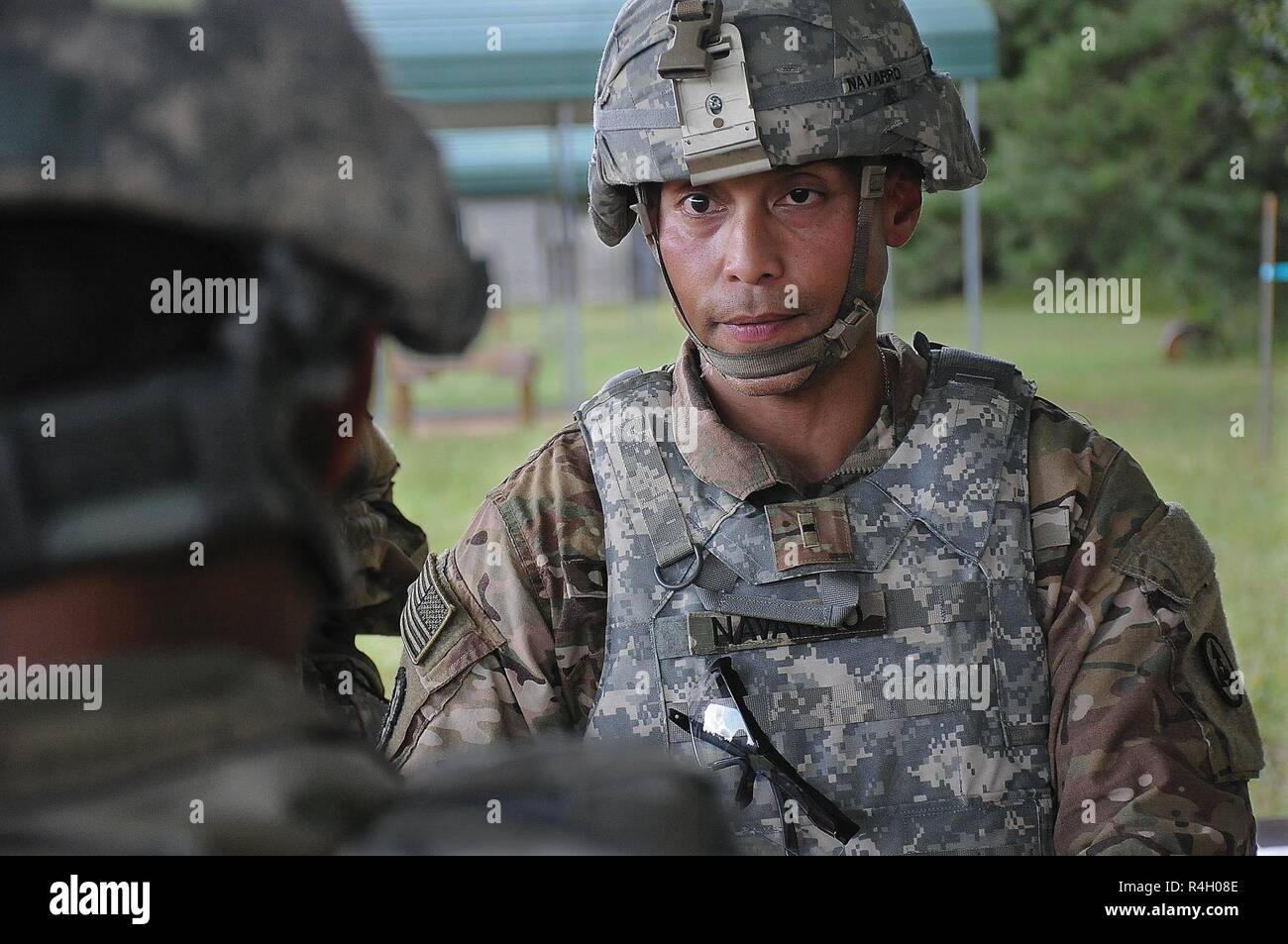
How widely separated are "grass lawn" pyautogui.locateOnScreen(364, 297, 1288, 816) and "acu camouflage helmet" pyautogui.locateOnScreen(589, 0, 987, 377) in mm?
1222

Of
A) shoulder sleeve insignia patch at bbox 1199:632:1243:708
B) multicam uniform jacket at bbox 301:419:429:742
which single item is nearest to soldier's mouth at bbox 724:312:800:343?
multicam uniform jacket at bbox 301:419:429:742

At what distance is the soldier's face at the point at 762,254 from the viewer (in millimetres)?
1956

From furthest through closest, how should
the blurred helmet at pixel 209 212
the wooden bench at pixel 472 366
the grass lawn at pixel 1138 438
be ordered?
the wooden bench at pixel 472 366 → the grass lawn at pixel 1138 438 → the blurred helmet at pixel 209 212

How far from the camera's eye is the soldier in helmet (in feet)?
6.16

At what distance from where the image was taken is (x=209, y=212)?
709 mm

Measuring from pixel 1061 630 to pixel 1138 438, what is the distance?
539cm

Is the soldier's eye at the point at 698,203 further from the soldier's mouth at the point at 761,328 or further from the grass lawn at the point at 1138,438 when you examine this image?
the grass lawn at the point at 1138,438

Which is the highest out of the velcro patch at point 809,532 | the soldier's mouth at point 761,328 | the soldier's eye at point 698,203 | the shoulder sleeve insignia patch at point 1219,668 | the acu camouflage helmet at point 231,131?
the soldier's eye at point 698,203

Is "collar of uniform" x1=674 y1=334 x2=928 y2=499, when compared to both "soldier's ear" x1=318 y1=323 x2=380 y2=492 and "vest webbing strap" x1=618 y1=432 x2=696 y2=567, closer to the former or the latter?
"vest webbing strap" x1=618 y1=432 x2=696 y2=567

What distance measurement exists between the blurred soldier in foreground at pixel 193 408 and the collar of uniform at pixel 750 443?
49.0 inches

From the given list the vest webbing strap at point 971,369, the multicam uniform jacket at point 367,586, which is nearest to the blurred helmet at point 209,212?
the multicam uniform jacket at point 367,586
